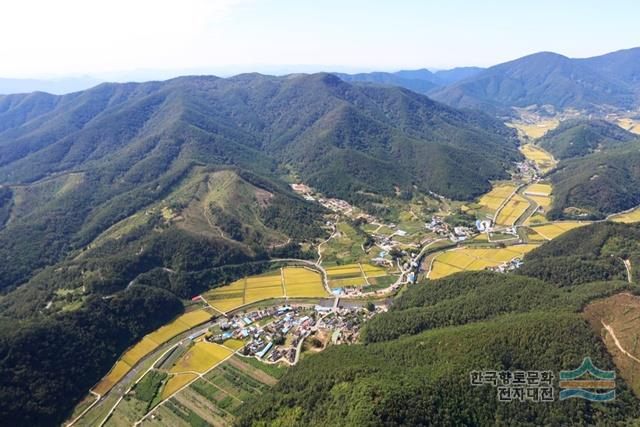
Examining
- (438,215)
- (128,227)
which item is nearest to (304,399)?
(128,227)

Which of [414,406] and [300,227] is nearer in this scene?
[414,406]

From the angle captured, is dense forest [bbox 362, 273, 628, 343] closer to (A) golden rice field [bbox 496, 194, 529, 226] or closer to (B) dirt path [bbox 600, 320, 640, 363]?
(B) dirt path [bbox 600, 320, 640, 363]

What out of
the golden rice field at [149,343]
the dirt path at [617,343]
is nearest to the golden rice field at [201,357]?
the golden rice field at [149,343]

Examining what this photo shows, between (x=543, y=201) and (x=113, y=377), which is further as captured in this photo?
(x=543, y=201)

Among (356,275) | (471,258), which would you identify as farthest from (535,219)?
(356,275)

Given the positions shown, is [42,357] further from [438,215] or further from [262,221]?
[438,215]

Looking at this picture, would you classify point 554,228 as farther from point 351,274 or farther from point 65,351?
point 65,351

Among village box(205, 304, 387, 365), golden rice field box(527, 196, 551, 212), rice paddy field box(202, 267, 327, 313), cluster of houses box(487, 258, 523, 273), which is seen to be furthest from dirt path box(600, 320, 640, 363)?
golden rice field box(527, 196, 551, 212)
